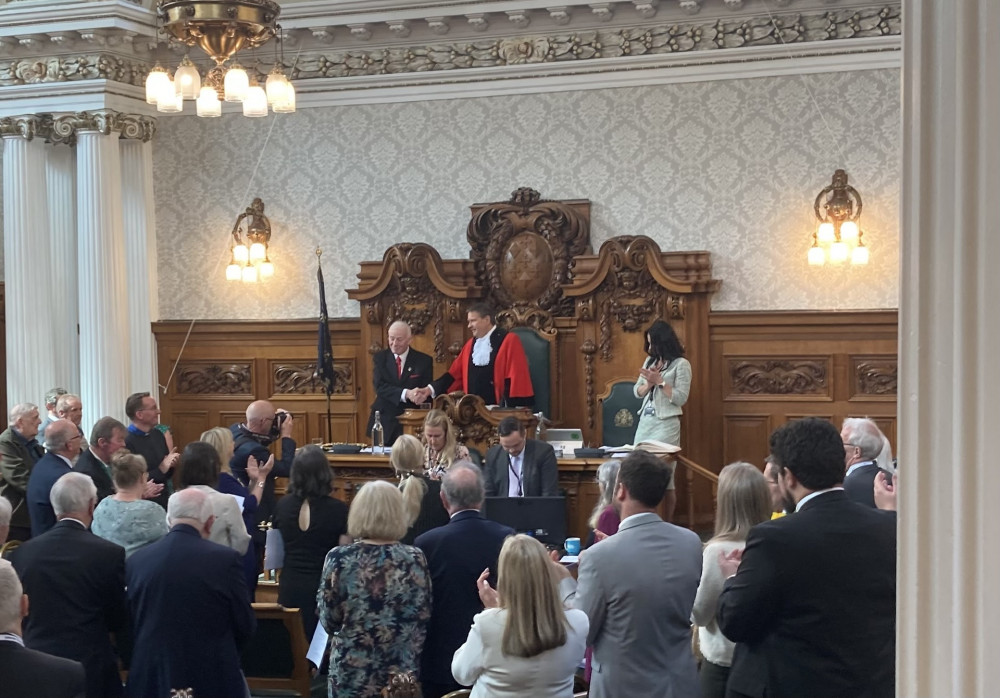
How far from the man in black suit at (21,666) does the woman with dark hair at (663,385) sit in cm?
637

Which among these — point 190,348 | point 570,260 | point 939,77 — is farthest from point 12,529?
point 939,77

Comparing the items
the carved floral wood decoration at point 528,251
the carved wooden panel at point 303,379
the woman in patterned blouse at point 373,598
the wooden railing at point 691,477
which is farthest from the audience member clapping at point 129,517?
the carved wooden panel at point 303,379

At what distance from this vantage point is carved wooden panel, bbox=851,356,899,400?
10.3 meters

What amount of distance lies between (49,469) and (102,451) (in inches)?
13.9

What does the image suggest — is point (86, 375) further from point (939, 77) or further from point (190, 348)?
point (939, 77)

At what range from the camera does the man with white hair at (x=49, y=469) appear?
21.4ft

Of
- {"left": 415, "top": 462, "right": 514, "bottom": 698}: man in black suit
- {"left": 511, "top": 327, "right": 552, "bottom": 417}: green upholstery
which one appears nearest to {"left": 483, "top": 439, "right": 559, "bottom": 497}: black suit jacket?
{"left": 415, "top": 462, "right": 514, "bottom": 698}: man in black suit

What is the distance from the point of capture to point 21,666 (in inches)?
128

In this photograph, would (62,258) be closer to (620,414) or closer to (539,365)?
(539,365)

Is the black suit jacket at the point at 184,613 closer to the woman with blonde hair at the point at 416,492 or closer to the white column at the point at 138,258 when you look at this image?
the woman with blonde hair at the point at 416,492

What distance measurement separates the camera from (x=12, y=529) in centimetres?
784

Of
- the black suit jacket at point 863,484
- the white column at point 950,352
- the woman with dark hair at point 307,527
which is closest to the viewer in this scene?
the white column at point 950,352

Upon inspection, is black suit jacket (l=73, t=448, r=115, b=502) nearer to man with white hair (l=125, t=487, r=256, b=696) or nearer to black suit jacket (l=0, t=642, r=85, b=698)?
man with white hair (l=125, t=487, r=256, b=696)

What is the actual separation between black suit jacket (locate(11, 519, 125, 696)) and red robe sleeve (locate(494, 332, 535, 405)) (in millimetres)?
5769
